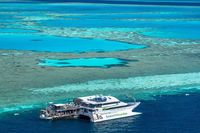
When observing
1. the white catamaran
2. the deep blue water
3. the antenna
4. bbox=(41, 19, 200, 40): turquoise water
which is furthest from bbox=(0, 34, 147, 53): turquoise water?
the deep blue water

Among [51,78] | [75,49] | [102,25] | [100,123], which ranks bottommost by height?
[100,123]

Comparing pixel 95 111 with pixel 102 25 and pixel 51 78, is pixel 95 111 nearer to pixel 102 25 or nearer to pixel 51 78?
pixel 51 78

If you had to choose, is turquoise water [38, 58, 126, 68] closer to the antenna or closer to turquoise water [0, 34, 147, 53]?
turquoise water [0, 34, 147, 53]

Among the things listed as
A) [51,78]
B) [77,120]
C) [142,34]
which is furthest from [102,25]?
[77,120]

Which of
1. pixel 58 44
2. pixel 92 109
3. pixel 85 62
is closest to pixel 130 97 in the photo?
pixel 92 109

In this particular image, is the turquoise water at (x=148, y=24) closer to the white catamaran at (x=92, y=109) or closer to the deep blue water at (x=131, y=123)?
the deep blue water at (x=131, y=123)

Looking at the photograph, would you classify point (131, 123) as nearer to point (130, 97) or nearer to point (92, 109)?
point (92, 109)

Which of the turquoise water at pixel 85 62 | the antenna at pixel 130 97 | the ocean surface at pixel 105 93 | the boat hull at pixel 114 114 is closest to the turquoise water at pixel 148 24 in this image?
the ocean surface at pixel 105 93
